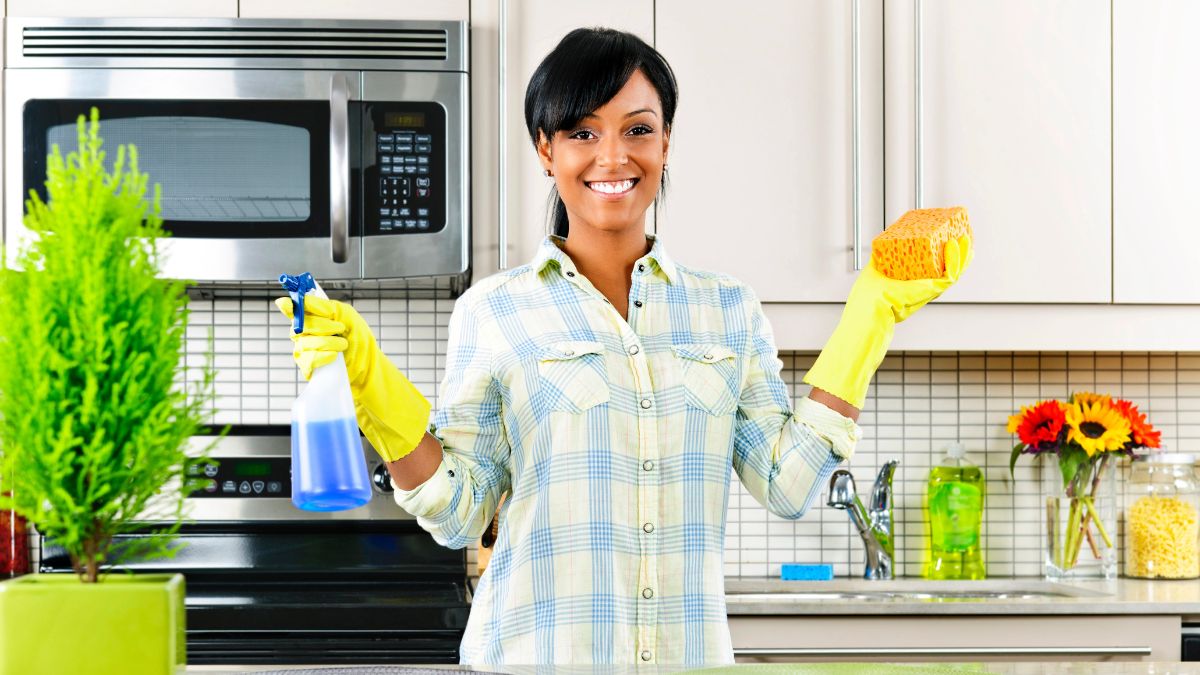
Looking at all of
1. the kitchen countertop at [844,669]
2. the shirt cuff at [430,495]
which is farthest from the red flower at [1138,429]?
the shirt cuff at [430,495]

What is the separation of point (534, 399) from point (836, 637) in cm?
91

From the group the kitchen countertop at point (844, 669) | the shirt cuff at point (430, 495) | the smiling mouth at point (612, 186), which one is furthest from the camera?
the smiling mouth at point (612, 186)

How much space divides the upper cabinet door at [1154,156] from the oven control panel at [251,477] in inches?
64.4

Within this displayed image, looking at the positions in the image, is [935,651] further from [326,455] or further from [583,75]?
[326,455]

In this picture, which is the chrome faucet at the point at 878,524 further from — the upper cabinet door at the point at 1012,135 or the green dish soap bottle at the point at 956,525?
the upper cabinet door at the point at 1012,135

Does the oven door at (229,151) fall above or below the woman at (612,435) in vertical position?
above

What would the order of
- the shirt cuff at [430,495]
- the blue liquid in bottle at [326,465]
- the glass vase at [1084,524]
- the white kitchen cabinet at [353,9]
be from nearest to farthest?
the blue liquid in bottle at [326,465], the shirt cuff at [430,495], the white kitchen cabinet at [353,9], the glass vase at [1084,524]

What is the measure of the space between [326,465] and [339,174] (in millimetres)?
1408

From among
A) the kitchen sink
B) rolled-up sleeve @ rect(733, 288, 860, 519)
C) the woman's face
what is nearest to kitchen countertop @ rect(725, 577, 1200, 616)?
the kitchen sink

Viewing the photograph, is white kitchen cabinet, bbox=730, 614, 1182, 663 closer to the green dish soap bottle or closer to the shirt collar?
the green dish soap bottle

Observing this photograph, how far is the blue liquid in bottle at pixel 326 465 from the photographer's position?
2.53 ft

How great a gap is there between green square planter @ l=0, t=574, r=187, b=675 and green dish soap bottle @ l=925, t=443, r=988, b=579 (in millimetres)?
2067

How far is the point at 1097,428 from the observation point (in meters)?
2.36

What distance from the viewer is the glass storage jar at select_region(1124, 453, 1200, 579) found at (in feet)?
7.95
